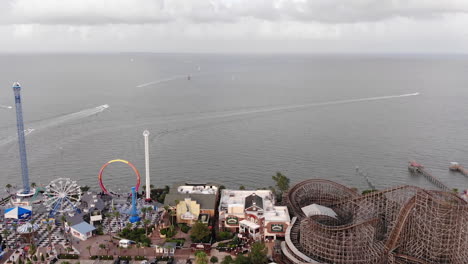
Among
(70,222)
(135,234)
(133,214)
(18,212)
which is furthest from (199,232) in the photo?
(18,212)

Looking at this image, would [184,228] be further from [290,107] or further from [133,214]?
[290,107]

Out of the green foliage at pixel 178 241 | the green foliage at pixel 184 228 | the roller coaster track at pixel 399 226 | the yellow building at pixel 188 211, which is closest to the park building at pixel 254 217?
the yellow building at pixel 188 211

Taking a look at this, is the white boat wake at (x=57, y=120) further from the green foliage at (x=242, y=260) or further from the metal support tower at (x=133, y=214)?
the green foliage at (x=242, y=260)

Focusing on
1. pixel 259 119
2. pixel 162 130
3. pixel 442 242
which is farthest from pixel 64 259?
pixel 259 119

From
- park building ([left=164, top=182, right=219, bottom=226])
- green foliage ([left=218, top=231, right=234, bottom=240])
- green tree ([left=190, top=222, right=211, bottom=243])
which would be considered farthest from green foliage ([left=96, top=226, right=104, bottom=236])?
green foliage ([left=218, top=231, right=234, bottom=240])

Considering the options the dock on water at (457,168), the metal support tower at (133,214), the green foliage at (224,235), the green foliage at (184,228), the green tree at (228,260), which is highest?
the dock on water at (457,168)

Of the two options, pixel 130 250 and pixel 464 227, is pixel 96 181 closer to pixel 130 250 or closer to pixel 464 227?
pixel 130 250
